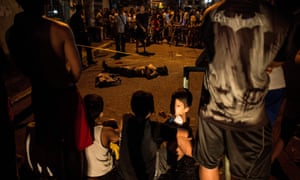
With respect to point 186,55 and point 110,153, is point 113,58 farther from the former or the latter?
point 110,153

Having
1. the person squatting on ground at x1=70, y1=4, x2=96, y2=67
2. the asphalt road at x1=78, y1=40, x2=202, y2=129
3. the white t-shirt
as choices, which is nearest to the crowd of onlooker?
the asphalt road at x1=78, y1=40, x2=202, y2=129

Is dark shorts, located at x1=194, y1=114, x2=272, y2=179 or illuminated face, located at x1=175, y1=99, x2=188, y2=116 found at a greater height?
dark shorts, located at x1=194, y1=114, x2=272, y2=179

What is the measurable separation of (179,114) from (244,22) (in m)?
1.93

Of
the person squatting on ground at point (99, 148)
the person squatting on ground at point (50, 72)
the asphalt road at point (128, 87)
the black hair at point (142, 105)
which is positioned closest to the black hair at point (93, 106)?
the person squatting on ground at point (99, 148)

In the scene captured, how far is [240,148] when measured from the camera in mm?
2119

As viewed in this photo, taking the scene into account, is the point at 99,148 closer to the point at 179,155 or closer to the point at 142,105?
the point at 142,105

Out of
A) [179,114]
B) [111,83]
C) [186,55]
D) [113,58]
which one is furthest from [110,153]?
[186,55]

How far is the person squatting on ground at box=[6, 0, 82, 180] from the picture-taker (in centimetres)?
225

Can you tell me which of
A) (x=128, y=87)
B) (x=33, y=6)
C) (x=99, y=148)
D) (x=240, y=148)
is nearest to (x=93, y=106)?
(x=99, y=148)

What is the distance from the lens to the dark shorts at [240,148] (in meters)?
2.10

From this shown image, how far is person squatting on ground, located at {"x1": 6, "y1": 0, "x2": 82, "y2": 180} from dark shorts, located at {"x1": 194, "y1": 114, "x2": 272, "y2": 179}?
3.67ft

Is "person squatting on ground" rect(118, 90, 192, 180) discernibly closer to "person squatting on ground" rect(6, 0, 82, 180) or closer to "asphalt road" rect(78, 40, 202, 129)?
"person squatting on ground" rect(6, 0, 82, 180)

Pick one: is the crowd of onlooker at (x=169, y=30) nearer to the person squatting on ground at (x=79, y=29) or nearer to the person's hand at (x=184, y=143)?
the person squatting on ground at (x=79, y=29)

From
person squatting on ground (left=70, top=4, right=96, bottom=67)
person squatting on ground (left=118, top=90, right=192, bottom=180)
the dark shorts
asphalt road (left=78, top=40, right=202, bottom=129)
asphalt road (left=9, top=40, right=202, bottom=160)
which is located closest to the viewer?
the dark shorts
